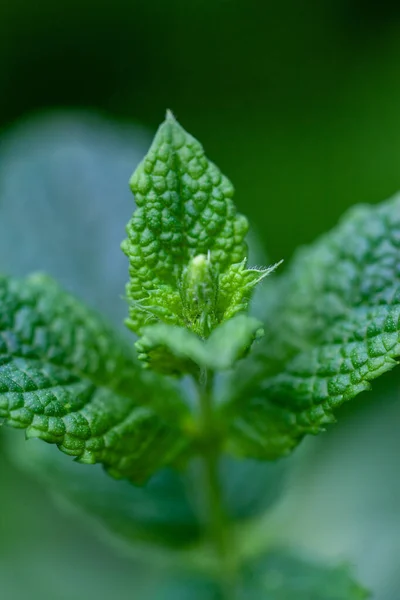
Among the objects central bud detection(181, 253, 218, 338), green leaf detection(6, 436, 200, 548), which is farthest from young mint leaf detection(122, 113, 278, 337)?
green leaf detection(6, 436, 200, 548)

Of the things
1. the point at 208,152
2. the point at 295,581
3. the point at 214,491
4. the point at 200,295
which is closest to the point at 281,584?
the point at 295,581

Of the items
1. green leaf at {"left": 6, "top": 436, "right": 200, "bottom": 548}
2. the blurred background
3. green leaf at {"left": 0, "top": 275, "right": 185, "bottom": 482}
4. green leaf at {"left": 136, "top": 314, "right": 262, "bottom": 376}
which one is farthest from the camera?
the blurred background

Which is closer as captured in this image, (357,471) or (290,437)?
(290,437)

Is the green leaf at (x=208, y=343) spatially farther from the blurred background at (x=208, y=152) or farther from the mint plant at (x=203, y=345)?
the blurred background at (x=208, y=152)

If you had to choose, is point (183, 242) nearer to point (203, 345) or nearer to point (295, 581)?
point (203, 345)


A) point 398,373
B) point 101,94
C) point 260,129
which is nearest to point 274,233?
point 260,129

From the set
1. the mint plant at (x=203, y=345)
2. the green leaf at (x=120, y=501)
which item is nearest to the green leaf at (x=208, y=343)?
the mint plant at (x=203, y=345)

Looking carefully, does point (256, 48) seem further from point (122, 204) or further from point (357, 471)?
point (357, 471)

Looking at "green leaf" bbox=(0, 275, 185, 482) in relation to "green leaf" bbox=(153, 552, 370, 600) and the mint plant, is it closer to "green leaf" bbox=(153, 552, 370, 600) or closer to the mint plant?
the mint plant
